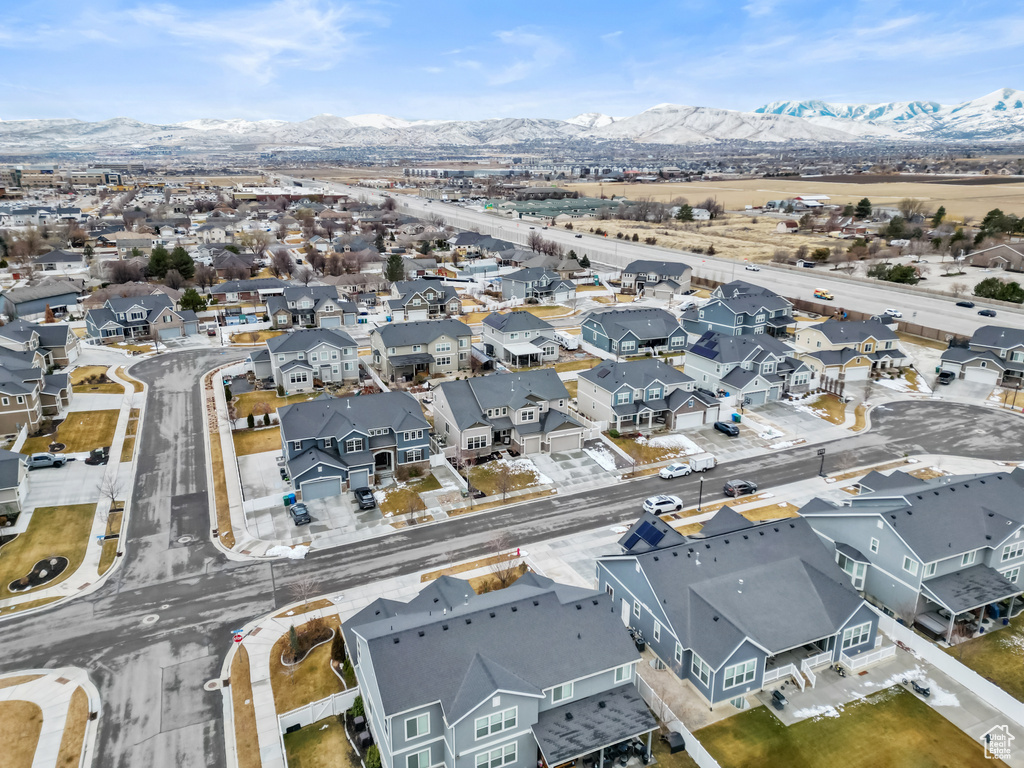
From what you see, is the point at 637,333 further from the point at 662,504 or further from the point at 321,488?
the point at 321,488

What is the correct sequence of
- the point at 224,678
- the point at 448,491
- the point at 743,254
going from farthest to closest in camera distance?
the point at 743,254
the point at 448,491
the point at 224,678

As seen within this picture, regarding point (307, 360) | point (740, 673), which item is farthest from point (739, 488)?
point (307, 360)

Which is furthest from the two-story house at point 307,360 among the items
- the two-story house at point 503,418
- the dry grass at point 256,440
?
the two-story house at point 503,418

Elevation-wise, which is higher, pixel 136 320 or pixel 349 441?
pixel 349 441

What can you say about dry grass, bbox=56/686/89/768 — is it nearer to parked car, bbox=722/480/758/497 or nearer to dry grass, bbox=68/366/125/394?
parked car, bbox=722/480/758/497

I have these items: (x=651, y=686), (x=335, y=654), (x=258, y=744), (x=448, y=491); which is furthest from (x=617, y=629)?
(x=448, y=491)

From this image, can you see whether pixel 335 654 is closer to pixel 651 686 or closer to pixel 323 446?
pixel 651 686

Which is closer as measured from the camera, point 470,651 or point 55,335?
point 470,651
